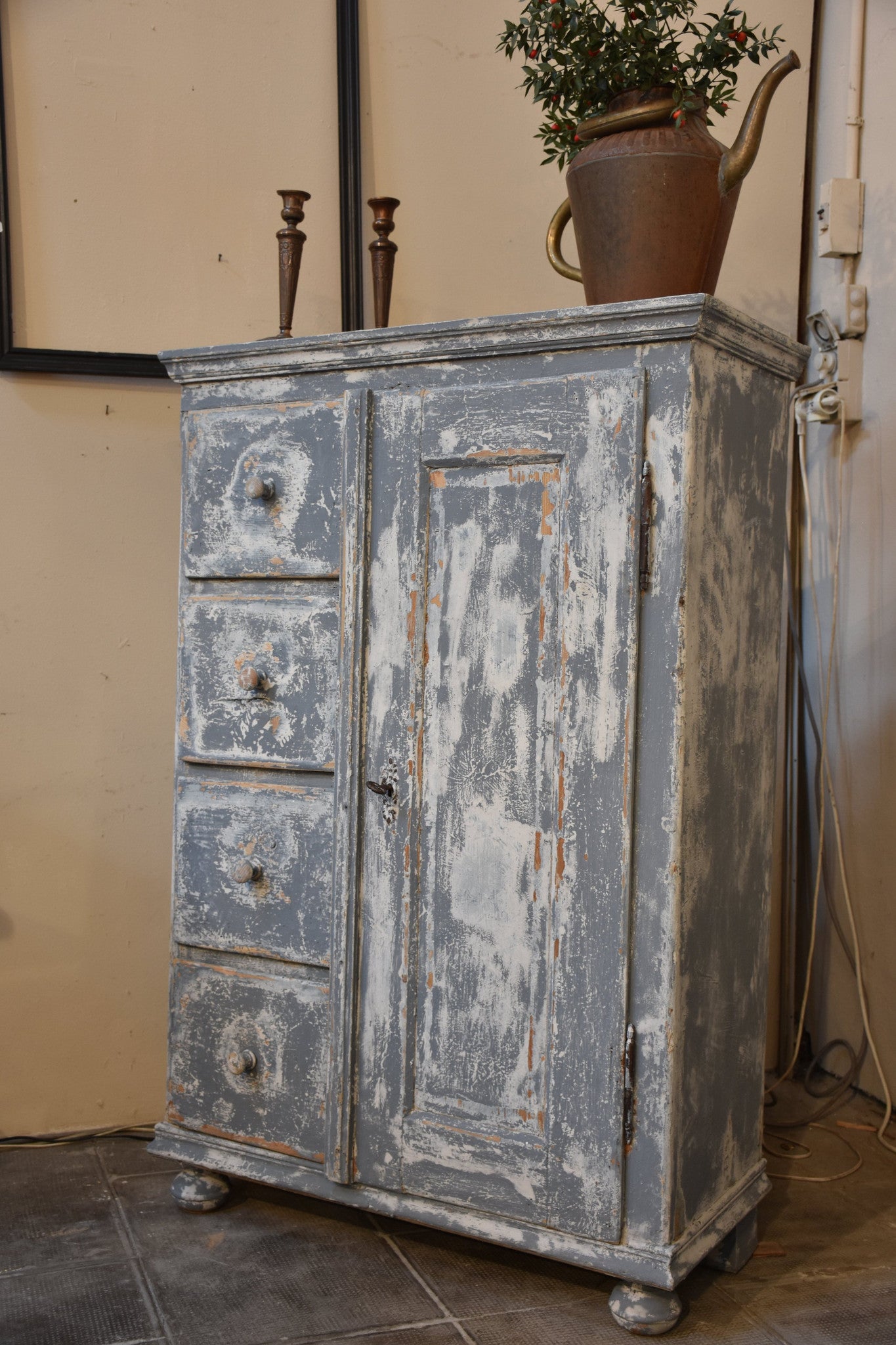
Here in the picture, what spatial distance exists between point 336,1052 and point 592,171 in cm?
140

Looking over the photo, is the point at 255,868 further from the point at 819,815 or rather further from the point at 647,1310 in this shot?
the point at 819,815

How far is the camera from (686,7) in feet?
6.14

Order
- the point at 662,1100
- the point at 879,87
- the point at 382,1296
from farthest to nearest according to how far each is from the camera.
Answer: the point at 879,87
the point at 382,1296
the point at 662,1100

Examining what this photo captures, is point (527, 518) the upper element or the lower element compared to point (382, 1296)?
upper

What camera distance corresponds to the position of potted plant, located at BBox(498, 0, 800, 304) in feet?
5.86

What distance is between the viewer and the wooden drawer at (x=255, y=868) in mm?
1948

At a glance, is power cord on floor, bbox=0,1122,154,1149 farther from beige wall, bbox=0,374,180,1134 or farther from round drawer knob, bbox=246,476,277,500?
round drawer knob, bbox=246,476,277,500

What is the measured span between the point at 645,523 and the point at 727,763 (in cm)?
39

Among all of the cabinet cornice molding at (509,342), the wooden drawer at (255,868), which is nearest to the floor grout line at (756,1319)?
the wooden drawer at (255,868)

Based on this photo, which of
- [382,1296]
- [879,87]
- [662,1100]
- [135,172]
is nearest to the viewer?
[662,1100]

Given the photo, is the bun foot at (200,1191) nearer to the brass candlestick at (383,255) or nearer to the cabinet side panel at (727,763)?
the cabinet side panel at (727,763)

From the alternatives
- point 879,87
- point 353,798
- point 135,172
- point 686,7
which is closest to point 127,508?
point 135,172

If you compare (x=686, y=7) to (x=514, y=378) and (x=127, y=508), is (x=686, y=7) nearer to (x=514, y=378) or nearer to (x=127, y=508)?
(x=514, y=378)

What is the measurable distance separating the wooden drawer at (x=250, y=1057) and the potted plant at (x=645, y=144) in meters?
1.22
